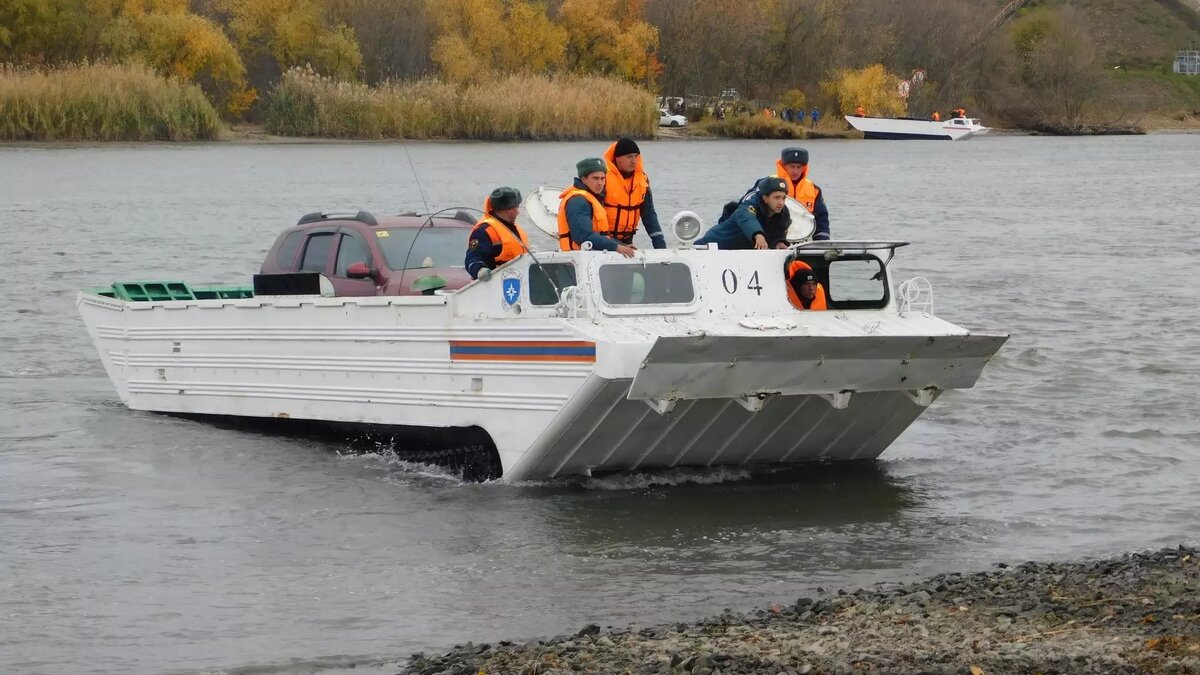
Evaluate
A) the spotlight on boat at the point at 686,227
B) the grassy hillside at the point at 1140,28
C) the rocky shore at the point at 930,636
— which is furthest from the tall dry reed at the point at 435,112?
the grassy hillside at the point at 1140,28

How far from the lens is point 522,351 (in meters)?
11.8

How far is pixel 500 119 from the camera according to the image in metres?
61.0

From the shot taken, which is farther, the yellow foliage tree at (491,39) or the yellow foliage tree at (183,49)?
the yellow foliage tree at (491,39)

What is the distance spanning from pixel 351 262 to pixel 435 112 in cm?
4768

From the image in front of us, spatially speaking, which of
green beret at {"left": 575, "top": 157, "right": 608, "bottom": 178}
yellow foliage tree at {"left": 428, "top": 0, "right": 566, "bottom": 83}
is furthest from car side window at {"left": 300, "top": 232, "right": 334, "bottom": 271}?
yellow foliage tree at {"left": 428, "top": 0, "right": 566, "bottom": 83}

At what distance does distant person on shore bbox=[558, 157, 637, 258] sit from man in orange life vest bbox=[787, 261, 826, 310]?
46.8 inches

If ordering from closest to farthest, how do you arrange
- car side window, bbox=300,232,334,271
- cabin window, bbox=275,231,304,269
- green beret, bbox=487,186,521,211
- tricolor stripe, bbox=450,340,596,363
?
tricolor stripe, bbox=450,340,596,363, green beret, bbox=487,186,521,211, car side window, bbox=300,232,334,271, cabin window, bbox=275,231,304,269

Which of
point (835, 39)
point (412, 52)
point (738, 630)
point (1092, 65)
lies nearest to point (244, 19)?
point (412, 52)

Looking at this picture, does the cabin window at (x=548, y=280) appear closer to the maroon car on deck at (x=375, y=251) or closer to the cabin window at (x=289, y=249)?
the maroon car on deck at (x=375, y=251)

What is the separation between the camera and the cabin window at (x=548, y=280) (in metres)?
11.9

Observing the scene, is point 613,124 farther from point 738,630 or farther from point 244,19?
point 738,630

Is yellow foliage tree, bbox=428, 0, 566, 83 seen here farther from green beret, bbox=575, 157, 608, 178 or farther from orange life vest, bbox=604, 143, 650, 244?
green beret, bbox=575, 157, 608, 178

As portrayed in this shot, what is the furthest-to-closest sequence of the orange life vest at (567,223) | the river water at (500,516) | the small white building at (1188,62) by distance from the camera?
1. the small white building at (1188,62)
2. the orange life vest at (567,223)
3. the river water at (500,516)

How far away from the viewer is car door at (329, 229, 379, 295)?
1412cm
